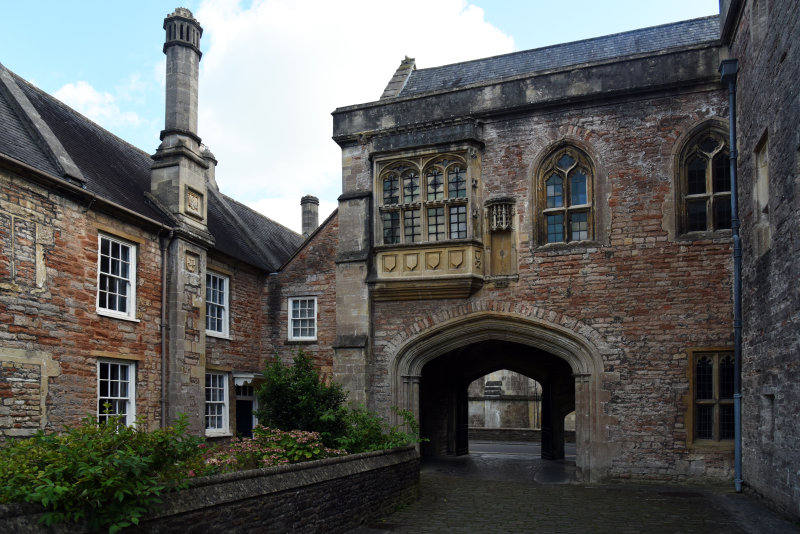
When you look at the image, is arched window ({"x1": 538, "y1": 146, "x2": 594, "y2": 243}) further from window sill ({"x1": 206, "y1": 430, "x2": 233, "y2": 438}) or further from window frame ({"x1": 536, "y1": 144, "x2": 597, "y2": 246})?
window sill ({"x1": 206, "y1": 430, "x2": 233, "y2": 438})

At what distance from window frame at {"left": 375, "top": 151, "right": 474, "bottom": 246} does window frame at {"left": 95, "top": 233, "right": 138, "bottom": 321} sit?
5.48 meters

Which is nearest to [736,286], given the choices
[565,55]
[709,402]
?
[709,402]

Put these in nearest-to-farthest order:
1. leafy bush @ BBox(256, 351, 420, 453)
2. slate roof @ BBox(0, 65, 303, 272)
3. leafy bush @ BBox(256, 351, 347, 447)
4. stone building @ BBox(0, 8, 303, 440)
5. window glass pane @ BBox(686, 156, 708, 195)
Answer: stone building @ BBox(0, 8, 303, 440) → leafy bush @ BBox(256, 351, 420, 453) → leafy bush @ BBox(256, 351, 347, 447) → slate roof @ BBox(0, 65, 303, 272) → window glass pane @ BBox(686, 156, 708, 195)

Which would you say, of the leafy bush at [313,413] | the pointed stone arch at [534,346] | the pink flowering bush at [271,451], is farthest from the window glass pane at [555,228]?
the pink flowering bush at [271,451]

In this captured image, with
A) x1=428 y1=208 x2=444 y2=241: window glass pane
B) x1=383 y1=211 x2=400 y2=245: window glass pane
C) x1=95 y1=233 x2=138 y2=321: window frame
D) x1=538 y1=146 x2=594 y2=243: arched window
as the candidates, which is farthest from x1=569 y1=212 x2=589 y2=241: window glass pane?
x1=95 y1=233 x2=138 y2=321: window frame

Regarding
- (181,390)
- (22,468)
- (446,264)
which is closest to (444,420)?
(446,264)

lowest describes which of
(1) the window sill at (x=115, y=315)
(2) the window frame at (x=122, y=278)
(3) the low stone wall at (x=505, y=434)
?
(3) the low stone wall at (x=505, y=434)

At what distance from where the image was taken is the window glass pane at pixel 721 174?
48.3 feet

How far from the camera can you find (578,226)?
15.8 m

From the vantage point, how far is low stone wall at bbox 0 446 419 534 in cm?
638

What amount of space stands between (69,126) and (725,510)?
1554 centimetres

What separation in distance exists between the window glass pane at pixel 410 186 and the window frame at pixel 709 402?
273 inches

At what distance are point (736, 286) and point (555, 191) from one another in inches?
170

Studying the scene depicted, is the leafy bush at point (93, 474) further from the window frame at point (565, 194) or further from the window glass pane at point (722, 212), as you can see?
the window glass pane at point (722, 212)
